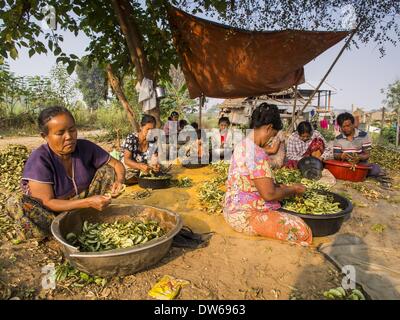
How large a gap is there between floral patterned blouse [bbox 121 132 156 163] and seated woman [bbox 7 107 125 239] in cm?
180

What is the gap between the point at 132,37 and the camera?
4.98m

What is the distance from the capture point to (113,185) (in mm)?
2885

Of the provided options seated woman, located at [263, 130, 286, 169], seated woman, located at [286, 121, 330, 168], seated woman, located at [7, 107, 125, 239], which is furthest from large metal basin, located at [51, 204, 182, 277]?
seated woman, located at [286, 121, 330, 168]

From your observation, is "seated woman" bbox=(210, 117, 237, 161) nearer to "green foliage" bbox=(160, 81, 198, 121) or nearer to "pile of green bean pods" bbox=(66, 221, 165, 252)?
"pile of green bean pods" bbox=(66, 221, 165, 252)

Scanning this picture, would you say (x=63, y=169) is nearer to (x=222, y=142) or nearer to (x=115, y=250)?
(x=115, y=250)

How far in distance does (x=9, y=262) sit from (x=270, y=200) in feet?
7.33

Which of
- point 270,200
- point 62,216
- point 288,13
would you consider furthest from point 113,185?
point 288,13

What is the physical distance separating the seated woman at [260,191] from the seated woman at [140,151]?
1.91 m

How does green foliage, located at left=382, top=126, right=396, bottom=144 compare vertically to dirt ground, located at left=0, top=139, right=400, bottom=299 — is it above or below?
above

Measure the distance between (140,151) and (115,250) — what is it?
3116 millimetres

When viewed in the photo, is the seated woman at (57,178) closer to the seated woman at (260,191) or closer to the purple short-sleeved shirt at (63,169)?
the purple short-sleeved shirt at (63,169)

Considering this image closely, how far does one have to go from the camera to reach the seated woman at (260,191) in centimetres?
280

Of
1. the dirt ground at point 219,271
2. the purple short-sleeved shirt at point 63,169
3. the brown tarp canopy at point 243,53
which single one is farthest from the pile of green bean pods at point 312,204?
the brown tarp canopy at point 243,53

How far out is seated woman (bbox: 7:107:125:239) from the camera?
8.02ft
